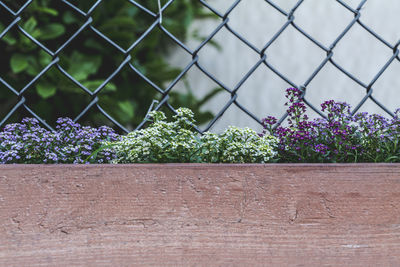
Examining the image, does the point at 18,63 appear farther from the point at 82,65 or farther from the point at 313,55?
the point at 313,55

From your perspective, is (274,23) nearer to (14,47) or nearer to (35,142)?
(14,47)

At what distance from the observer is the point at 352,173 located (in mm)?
683

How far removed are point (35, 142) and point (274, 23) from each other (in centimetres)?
163

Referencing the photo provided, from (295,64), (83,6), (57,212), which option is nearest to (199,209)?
(57,212)

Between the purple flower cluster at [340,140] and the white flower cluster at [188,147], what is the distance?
36 millimetres

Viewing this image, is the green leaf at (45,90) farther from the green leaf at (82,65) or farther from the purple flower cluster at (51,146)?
the purple flower cluster at (51,146)

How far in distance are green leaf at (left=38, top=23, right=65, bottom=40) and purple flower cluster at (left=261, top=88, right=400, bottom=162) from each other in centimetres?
110

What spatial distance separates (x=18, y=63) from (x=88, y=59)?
0.96 feet

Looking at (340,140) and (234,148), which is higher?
(340,140)

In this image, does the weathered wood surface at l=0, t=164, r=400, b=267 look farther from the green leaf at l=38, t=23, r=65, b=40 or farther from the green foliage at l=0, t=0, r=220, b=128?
the green leaf at l=38, t=23, r=65, b=40

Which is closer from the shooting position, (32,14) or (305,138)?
(305,138)

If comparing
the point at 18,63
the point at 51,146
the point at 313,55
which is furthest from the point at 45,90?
the point at 313,55

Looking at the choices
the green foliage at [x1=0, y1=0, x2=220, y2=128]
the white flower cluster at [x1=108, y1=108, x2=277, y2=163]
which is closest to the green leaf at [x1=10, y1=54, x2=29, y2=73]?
the green foliage at [x1=0, y1=0, x2=220, y2=128]

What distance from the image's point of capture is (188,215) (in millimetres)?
659
